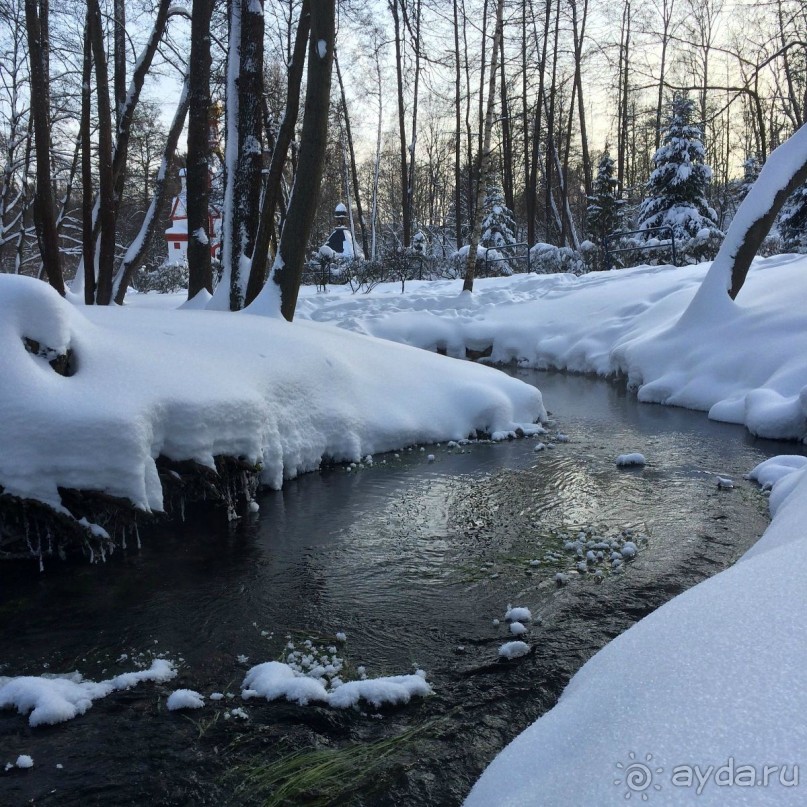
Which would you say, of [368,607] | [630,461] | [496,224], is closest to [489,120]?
[630,461]

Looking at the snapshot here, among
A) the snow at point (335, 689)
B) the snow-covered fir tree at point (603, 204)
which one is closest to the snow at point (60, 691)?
the snow at point (335, 689)

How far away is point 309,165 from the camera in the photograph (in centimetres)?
867

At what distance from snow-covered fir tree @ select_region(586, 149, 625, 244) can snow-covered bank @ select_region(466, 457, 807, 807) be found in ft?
79.1

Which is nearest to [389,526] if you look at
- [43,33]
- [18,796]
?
[18,796]

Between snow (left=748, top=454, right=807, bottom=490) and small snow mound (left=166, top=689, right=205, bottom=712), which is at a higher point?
snow (left=748, top=454, right=807, bottom=490)

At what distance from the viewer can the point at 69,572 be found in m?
4.71

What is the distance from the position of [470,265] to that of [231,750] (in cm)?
1553

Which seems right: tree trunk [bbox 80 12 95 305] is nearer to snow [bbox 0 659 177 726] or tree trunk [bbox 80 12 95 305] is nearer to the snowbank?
the snowbank

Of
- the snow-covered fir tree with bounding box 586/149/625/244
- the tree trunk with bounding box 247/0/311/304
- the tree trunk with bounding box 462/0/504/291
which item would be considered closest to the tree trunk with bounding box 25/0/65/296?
the tree trunk with bounding box 247/0/311/304

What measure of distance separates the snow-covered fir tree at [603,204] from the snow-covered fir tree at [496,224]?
3.27 meters

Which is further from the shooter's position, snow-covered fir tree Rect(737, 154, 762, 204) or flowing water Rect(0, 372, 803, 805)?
snow-covered fir tree Rect(737, 154, 762, 204)

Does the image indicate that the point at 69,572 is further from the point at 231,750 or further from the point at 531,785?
the point at 531,785

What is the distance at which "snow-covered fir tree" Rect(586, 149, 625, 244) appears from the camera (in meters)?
25.0

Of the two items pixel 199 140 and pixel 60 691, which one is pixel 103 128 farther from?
pixel 60 691
